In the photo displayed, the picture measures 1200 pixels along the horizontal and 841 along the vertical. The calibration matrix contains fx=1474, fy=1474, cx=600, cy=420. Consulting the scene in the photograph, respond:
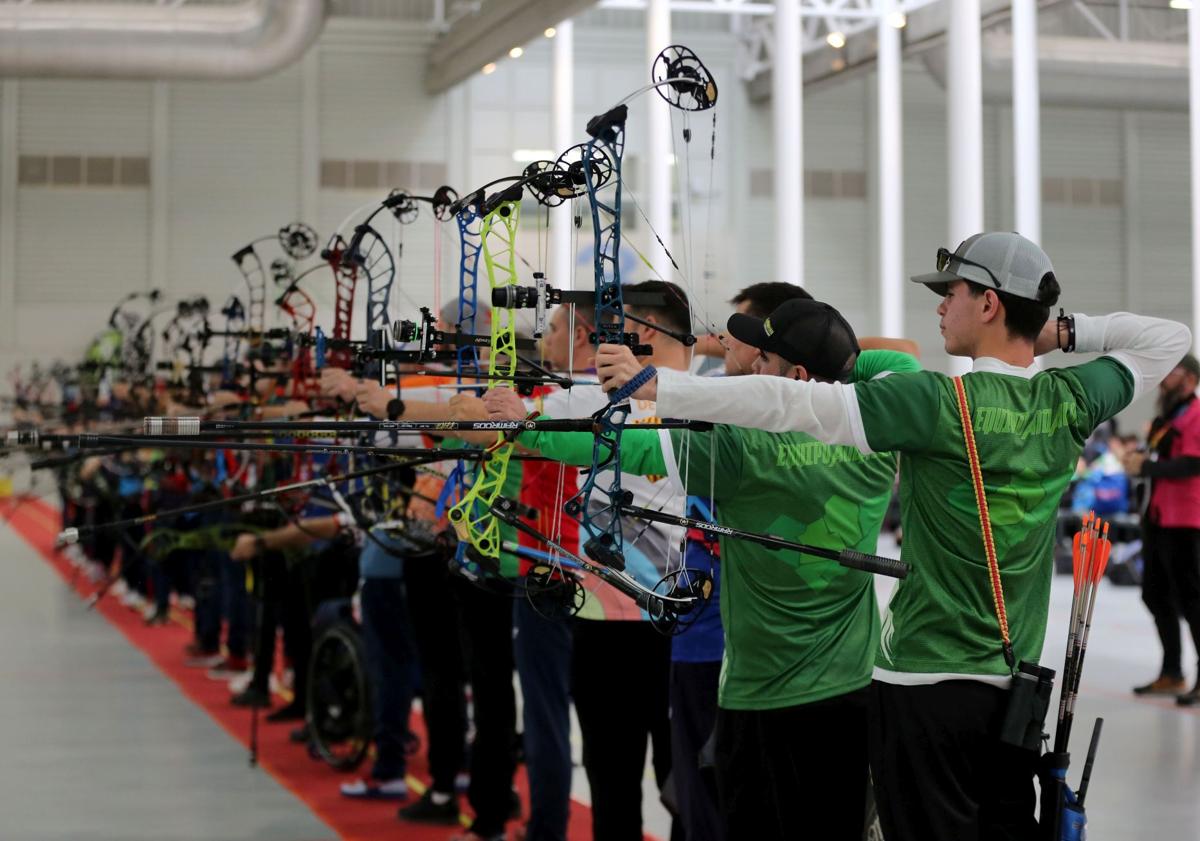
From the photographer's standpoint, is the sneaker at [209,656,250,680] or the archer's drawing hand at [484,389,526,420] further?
the sneaker at [209,656,250,680]

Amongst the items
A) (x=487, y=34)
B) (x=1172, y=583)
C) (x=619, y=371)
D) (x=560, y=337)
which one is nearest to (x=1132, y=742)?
(x=1172, y=583)

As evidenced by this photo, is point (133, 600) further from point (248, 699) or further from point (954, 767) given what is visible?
point (954, 767)

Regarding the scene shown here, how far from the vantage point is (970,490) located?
7.75ft

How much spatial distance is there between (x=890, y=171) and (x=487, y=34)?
5.08 metres

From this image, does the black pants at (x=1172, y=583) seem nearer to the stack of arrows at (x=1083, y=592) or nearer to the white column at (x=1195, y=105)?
the white column at (x=1195, y=105)

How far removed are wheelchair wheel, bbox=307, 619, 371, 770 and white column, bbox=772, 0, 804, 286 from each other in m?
6.94

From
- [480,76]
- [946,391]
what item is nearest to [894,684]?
[946,391]

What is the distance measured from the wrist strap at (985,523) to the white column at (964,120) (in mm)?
8227

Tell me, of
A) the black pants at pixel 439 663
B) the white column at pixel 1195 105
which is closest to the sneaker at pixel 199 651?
the black pants at pixel 439 663

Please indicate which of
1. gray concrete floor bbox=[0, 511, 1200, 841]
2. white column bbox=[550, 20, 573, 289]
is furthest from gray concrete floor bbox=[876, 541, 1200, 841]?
white column bbox=[550, 20, 573, 289]

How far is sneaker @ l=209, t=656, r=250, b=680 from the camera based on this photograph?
839cm

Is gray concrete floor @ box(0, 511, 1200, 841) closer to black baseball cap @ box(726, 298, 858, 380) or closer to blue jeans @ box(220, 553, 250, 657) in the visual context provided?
blue jeans @ box(220, 553, 250, 657)

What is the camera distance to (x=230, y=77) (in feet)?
50.5

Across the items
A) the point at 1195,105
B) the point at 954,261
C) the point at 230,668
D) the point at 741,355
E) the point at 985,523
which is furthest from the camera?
the point at 1195,105
